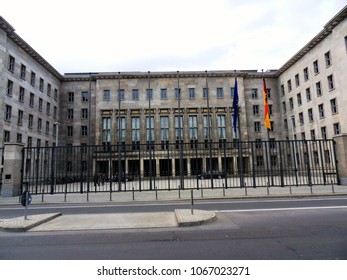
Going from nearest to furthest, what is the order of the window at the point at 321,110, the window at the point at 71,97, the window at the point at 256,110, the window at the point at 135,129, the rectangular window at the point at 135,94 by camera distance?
1. the window at the point at 321,110
2. the window at the point at 135,129
3. the rectangular window at the point at 135,94
4. the window at the point at 71,97
5. the window at the point at 256,110

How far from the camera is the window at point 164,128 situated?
46375mm

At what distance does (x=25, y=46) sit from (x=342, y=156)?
4260cm

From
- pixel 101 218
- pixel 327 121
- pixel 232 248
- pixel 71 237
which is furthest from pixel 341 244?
pixel 327 121

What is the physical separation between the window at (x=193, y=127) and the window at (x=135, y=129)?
1037cm

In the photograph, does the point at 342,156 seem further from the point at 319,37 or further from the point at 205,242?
the point at 319,37

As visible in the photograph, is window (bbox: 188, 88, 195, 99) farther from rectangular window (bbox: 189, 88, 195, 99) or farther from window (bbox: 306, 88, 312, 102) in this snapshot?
window (bbox: 306, 88, 312, 102)

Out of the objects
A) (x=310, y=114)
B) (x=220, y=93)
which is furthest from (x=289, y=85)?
(x=220, y=93)

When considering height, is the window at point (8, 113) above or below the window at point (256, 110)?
below

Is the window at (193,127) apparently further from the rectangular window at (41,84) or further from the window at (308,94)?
the rectangular window at (41,84)

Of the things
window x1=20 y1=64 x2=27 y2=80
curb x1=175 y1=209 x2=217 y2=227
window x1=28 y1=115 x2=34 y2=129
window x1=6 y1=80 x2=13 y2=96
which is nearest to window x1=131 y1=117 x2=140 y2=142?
window x1=28 y1=115 x2=34 y2=129

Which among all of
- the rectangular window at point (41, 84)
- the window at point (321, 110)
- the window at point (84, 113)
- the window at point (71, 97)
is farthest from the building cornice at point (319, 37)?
the rectangular window at point (41, 84)

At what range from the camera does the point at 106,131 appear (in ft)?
151

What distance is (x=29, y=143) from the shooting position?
36.5 metres

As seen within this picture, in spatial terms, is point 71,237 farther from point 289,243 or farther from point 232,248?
point 289,243
